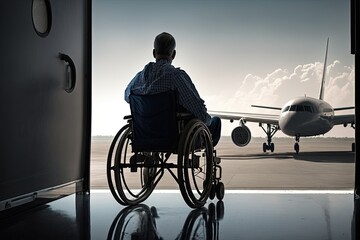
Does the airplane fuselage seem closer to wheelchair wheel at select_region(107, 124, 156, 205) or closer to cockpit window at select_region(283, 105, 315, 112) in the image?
cockpit window at select_region(283, 105, 315, 112)

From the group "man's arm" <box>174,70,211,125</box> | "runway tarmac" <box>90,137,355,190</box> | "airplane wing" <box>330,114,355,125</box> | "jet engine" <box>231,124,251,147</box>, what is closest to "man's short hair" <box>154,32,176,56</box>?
"man's arm" <box>174,70,211,125</box>

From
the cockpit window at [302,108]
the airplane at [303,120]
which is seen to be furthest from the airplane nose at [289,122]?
the cockpit window at [302,108]

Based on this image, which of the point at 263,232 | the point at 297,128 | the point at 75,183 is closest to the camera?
the point at 263,232

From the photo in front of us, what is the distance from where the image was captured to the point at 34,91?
2252 mm

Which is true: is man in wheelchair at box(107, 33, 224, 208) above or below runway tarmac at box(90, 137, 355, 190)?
above

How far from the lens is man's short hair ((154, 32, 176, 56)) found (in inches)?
93.0

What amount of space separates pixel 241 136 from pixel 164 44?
7.02 metres

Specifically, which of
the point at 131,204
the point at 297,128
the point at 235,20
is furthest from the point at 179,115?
the point at 297,128

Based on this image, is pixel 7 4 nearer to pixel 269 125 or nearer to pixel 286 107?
pixel 286 107

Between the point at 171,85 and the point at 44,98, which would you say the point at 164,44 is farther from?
the point at 44,98

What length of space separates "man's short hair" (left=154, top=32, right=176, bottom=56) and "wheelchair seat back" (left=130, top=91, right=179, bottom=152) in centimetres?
31

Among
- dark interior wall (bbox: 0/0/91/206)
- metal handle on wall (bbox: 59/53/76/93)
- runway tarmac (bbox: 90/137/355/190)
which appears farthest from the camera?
runway tarmac (bbox: 90/137/355/190)

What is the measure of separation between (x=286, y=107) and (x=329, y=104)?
1.42 m

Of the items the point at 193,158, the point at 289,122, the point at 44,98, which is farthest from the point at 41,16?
the point at 289,122
